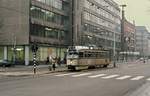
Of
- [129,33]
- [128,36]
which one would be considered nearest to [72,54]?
[128,36]

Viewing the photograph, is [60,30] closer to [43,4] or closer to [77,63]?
[43,4]

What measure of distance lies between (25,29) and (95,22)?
148 feet

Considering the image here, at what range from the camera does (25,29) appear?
73.4 m

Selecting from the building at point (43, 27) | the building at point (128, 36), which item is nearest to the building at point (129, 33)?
the building at point (128, 36)

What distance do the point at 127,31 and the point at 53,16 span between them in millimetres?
89810

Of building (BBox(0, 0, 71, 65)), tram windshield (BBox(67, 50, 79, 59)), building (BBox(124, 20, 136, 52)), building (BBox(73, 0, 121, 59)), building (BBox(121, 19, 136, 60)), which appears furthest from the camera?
building (BBox(124, 20, 136, 52))

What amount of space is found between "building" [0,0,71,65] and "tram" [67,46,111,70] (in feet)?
58.0

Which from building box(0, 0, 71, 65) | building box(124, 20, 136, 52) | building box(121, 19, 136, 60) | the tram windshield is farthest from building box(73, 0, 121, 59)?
the tram windshield

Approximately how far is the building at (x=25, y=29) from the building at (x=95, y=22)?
1115 centimetres

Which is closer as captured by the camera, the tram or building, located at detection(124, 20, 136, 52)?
the tram

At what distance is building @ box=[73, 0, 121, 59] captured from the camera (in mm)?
96250

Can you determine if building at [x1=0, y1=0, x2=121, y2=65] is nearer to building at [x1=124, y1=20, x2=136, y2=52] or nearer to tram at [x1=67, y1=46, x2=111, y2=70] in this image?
tram at [x1=67, y1=46, x2=111, y2=70]

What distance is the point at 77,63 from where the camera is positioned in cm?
5100

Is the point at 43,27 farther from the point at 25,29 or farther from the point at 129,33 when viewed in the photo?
the point at 129,33
